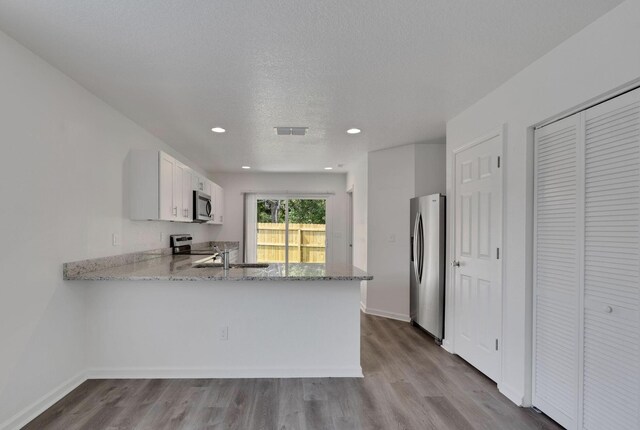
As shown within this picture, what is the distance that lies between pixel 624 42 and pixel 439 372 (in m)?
2.61

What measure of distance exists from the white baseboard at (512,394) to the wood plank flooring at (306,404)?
0.04 meters

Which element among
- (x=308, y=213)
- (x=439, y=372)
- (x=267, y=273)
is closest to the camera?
(x=267, y=273)

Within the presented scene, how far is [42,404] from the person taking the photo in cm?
240

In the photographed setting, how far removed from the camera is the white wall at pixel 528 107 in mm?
1802

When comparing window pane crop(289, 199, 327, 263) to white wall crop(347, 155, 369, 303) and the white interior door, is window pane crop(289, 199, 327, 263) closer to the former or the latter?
white wall crop(347, 155, 369, 303)

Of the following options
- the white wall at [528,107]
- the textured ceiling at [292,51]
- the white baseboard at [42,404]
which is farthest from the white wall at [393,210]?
the white baseboard at [42,404]

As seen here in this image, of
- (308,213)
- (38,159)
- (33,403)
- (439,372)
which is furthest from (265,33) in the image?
(308,213)

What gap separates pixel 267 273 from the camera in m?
2.89

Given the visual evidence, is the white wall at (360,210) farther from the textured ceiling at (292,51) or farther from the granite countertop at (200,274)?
the granite countertop at (200,274)

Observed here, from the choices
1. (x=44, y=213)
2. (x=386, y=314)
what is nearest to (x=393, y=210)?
(x=386, y=314)

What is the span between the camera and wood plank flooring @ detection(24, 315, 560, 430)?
2279 mm

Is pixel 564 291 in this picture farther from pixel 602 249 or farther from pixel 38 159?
pixel 38 159

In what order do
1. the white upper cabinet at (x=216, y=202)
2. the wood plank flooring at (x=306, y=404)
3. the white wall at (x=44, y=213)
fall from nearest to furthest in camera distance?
the white wall at (x=44, y=213), the wood plank flooring at (x=306, y=404), the white upper cabinet at (x=216, y=202)

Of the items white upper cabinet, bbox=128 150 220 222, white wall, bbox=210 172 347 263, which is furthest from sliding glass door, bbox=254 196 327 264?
white upper cabinet, bbox=128 150 220 222
